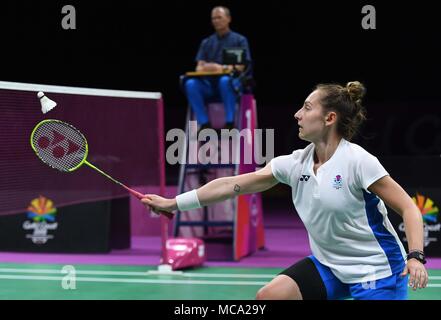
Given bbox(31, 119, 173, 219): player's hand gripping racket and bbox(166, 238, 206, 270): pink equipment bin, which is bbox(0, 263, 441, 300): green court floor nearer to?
bbox(166, 238, 206, 270): pink equipment bin

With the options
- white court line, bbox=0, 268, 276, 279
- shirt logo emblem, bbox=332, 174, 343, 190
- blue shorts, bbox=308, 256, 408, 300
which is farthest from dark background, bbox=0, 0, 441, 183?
shirt logo emblem, bbox=332, 174, 343, 190

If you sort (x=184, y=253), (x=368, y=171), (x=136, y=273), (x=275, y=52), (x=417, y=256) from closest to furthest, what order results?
(x=417, y=256) → (x=368, y=171) → (x=136, y=273) → (x=184, y=253) → (x=275, y=52)

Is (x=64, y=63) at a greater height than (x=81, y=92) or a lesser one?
greater

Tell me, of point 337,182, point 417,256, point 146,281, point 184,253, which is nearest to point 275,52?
point 184,253

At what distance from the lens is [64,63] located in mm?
11289

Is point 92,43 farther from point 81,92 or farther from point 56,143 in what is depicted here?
point 56,143

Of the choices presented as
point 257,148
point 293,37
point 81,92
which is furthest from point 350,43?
point 81,92

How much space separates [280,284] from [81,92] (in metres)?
2.80

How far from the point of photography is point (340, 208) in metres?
3.00

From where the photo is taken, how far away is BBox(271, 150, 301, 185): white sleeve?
3.19 m

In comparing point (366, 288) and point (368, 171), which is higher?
point (368, 171)

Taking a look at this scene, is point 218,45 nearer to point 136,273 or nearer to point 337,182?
point 136,273

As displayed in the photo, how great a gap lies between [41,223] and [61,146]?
3670mm

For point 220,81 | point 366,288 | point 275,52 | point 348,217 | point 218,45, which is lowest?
point 366,288
